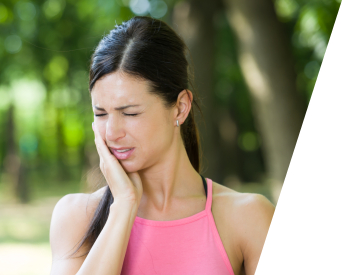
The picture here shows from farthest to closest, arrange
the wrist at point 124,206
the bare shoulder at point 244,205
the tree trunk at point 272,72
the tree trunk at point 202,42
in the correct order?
the tree trunk at point 202,42 < the tree trunk at point 272,72 < the bare shoulder at point 244,205 < the wrist at point 124,206

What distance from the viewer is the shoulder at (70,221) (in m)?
1.93

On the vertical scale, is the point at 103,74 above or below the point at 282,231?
above

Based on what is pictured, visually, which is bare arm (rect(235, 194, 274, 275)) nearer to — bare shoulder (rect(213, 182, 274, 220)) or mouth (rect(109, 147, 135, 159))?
bare shoulder (rect(213, 182, 274, 220))

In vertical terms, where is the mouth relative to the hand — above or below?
above

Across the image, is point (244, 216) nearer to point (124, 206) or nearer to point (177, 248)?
point (177, 248)

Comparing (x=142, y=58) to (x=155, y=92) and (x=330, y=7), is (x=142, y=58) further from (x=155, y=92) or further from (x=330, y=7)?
(x=330, y=7)

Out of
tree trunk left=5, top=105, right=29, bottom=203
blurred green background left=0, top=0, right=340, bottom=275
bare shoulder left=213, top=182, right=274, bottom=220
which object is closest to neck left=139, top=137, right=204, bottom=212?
bare shoulder left=213, top=182, right=274, bottom=220

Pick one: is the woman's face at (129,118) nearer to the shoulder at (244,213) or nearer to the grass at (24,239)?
the shoulder at (244,213)

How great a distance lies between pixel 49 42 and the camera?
10.3 metres

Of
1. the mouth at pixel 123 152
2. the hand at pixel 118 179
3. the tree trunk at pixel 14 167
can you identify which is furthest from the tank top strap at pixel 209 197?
the tree trunk at pixel 14 167

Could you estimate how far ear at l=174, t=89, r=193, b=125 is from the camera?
2.14 metres

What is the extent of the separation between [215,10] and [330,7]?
2861mm

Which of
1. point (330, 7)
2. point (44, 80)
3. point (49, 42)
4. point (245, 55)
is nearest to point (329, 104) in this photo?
point (245, 55)

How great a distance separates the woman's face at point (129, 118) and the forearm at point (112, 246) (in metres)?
0.28
